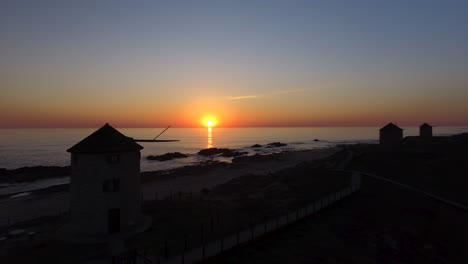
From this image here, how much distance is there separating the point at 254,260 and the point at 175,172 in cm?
5026

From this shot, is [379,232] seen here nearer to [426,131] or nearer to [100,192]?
[100,192]

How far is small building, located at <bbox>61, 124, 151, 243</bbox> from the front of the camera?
19.9m

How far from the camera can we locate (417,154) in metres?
52.3

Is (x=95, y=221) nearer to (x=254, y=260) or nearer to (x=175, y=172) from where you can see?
(x=254, y=260)

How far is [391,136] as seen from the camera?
201 feet

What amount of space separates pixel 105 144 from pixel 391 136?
59.3 metres

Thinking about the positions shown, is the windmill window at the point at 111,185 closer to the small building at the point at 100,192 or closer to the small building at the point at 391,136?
the small building at the point at 100,192

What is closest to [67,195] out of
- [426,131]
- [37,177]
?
[37,177]

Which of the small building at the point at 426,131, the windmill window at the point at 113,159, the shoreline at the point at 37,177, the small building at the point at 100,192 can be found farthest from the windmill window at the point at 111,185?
the small building at the point at 426,131

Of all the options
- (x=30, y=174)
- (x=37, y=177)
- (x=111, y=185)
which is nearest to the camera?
(x=111, y=185)

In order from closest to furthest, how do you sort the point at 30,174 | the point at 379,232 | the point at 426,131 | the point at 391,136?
the point at 379,232, the point at 30,174, the point at 391,136, the point at 426,131

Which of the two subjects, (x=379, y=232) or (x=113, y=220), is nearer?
(x=113, y=220)

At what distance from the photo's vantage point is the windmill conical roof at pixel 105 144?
20156 mm

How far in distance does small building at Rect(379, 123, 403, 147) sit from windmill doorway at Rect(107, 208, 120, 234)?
58.2m
